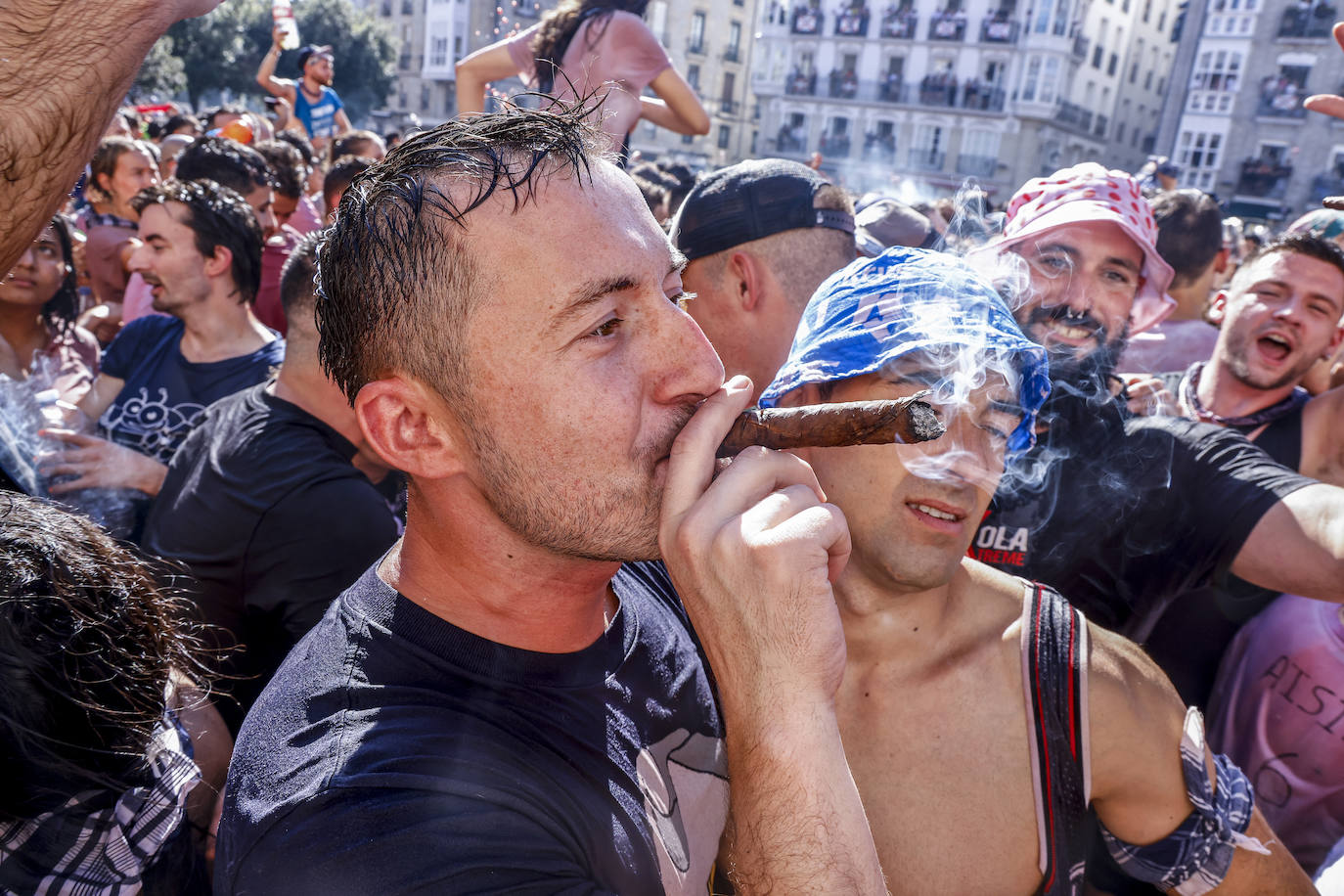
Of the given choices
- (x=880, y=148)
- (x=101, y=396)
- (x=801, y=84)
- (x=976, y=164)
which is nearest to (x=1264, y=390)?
(x=101, y=396)

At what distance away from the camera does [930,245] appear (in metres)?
4.37

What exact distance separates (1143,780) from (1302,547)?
0.93 m

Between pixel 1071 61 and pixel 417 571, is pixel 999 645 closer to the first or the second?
pixel 417 571

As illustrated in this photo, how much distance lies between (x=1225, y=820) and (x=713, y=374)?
1.55 metres

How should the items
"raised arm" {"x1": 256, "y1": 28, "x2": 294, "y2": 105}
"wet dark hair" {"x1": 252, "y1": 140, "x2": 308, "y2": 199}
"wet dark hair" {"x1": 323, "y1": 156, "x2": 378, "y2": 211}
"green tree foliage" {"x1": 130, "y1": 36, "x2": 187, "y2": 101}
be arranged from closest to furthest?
"wet dark hair" {"x1": 323, "y1": 156, "x2": 378, "y2": 211}, "wet dark hair" {"x1": 252, "y1": 140, "x2": 308, "y2": 199}, "raised arm" {"x1": 256, "y1": 28, "x2": 294, "y2": 105}, "green tree foliage" {"x1": 130, "y1": 36, "x2": 187, "y2": 101}

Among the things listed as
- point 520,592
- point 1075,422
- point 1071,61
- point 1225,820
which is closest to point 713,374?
point 520,592

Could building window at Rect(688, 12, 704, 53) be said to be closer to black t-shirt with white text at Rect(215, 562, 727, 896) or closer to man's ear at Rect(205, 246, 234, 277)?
man's ear at Rect(205, 246, 234, 277)

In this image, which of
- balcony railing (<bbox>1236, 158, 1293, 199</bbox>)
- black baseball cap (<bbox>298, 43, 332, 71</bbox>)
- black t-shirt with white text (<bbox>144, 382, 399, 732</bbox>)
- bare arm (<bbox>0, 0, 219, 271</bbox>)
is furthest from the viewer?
balcony railing (<bbox>1236, 158, 1293, 199</bbox>)

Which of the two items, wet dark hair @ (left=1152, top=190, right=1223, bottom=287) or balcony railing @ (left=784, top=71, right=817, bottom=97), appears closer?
wet dark hair @ (left=1152, top=190, right=1223, bottom=287)

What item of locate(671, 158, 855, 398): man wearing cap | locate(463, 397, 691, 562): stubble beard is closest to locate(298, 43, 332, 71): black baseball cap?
locate(671, 158, 855, 398): man wearing cap

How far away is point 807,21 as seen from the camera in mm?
59562

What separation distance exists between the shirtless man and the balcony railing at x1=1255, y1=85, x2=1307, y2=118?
52.7 meters

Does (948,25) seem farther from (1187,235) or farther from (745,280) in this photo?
(745,280)

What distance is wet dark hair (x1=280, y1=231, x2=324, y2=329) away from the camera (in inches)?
134
